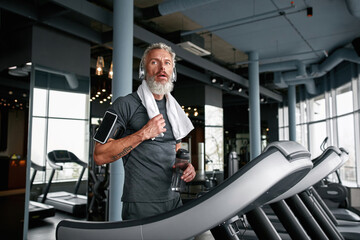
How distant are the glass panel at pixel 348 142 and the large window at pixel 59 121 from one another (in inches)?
289

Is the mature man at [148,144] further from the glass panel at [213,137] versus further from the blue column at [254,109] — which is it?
the glass panel at [213,137]

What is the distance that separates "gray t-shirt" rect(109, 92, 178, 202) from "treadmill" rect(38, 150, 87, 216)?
375 cm

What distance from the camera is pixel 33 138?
4418 mm

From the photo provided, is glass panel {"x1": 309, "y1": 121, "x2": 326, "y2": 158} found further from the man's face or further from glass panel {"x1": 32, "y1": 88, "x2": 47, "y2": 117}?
the man's face

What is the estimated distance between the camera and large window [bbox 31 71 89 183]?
4.47m

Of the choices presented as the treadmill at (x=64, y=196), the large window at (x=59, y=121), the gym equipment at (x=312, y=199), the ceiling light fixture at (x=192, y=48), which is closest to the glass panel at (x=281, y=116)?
the ceiling light fixture at (x=192, y=48)

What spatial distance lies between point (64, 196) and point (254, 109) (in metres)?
5.40

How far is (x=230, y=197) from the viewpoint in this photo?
775 millimetres

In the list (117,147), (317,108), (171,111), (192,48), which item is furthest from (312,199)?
(317,108)

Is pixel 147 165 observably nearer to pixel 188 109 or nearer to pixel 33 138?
pixel 33 138

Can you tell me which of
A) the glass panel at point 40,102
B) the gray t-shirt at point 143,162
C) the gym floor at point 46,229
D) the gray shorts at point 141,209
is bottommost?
the gym floor at point 46,229

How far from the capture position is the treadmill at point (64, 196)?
184 inches

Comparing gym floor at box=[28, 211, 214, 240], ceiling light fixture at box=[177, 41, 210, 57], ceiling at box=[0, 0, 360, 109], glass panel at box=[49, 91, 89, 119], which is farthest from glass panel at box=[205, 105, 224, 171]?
gym floor at box=[28, 211, 214, 240]

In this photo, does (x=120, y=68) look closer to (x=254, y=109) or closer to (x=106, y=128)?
(x=106, y=128)
